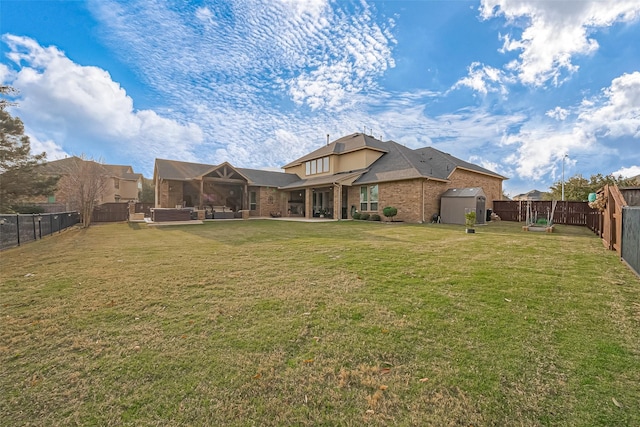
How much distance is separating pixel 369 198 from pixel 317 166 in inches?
331

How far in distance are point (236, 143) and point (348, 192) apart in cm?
992

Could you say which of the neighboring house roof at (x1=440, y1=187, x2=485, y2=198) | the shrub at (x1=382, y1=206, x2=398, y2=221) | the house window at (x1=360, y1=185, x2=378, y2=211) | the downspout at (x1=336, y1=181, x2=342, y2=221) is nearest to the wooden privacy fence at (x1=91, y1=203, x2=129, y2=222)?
the downspout at (x1=336, y1=181, x2=342, y2=221)

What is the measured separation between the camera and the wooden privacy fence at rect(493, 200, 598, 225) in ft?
54.8

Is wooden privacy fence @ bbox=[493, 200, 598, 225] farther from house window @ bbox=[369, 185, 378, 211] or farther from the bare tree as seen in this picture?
the bare tree

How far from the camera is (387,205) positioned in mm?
19000

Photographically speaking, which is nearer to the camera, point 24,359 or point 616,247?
point 24,359

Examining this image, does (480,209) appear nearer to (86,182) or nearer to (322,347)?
(322,347)

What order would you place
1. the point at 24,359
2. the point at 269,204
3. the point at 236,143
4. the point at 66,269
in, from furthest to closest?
the point at 269,204 → the point at 236,143 → the point at 66,269 → the point at 24,359

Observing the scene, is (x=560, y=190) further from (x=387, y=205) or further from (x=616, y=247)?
(x=616, y=247)

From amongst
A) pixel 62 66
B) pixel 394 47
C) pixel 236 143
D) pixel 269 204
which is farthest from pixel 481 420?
pixel 269 204

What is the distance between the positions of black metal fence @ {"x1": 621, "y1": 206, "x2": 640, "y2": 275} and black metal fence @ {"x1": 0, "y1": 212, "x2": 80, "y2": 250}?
16.5 meters

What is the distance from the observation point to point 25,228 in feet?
32.9

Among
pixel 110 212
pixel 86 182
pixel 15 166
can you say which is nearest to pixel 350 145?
pixel 86 182

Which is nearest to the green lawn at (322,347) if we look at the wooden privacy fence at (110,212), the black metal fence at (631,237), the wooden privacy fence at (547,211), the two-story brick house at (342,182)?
the black metal fence at (631,237)
